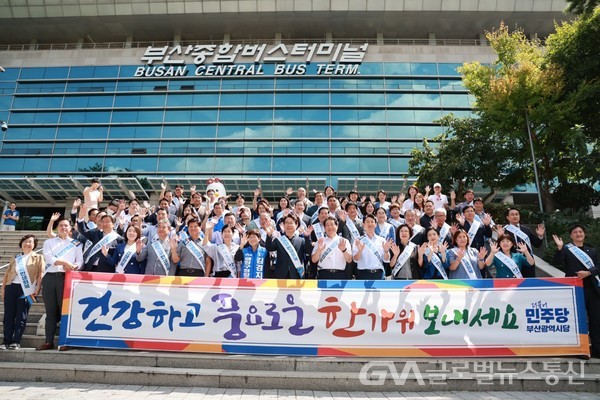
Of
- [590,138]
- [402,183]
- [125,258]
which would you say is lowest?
[125,258]

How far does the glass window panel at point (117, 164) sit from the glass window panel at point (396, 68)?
64.6ft

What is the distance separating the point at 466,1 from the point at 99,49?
93.0ft

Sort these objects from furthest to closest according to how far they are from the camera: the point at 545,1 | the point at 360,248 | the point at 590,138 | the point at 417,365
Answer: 1. the point at 545,1
2. the point at 590,138
3. the point at 360,248
4. the point at 417,365

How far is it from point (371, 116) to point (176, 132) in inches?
549

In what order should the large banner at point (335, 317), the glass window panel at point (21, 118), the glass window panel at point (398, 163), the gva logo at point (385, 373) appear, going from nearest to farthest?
the gva logo at point (385, 373)
the large banner at point (335, 317)
the glass window panel at point (398, 163)
the glass window panel at point (21, 118)

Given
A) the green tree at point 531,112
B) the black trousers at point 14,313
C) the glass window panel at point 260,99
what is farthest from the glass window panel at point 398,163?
the black trousers at point 14,313

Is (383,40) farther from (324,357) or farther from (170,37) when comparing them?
(324,357)

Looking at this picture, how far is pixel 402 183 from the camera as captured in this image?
76.9 feet

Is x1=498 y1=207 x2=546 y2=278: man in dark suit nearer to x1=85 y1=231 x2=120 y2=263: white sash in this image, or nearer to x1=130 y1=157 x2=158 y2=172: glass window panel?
x1=85 y1=231 x2=120 y2=263: white sash

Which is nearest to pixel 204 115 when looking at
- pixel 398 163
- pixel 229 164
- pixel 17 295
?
pixel 229 164

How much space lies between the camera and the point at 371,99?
26109 millimetres

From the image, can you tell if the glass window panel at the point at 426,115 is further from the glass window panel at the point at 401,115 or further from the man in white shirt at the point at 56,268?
the man in white shirt at the point at 56,268

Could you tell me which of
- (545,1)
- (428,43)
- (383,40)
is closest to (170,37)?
(383,40)

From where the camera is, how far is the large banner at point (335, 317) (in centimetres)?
470
